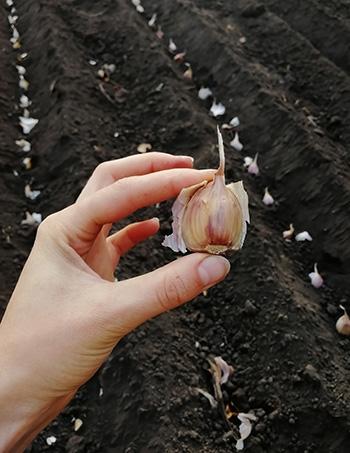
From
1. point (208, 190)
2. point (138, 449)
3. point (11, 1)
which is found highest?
point (208, 190)

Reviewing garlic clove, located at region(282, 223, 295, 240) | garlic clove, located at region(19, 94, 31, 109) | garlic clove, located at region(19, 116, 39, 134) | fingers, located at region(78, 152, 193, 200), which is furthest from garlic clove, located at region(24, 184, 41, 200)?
fingers, located at region(78, 152, 193, 200)

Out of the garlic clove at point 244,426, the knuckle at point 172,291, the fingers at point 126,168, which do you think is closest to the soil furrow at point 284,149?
the garlic clove at point 244,426

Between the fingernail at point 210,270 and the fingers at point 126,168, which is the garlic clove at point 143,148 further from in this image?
the fingernail at point 210,270

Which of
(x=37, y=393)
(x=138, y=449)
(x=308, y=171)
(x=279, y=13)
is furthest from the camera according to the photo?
(x=279, y=13)

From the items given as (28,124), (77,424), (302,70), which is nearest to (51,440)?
(77,424)

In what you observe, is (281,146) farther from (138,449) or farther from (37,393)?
(37,393)

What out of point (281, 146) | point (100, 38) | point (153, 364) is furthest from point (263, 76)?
point (153, 364)

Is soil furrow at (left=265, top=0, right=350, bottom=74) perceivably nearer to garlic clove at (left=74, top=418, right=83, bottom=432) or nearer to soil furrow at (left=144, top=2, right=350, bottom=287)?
Result: soil furrow at (left=144, top=2, right=350, bottom=287)
